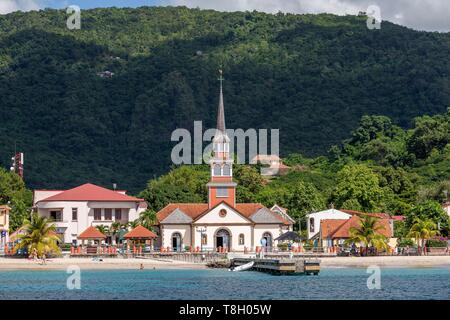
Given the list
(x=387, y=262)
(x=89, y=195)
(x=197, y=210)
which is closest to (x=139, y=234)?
(x=197, y=210)

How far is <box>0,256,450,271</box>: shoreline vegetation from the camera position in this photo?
74.3 meters

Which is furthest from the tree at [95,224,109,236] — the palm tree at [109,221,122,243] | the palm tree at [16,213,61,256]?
the palm tree at [16,213,61,256]

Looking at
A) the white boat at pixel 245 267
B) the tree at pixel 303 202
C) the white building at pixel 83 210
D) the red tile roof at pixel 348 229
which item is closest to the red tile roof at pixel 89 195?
the white building at pixel 83 210

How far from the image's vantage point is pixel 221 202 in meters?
89.8

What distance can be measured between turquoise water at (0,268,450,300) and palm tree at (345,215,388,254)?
323 inches

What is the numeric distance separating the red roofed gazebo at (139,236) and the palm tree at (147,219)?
4.14m

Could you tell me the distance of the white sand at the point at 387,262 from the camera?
250 ft

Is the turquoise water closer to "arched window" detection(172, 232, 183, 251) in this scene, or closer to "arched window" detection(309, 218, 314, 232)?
"arched window" detection(172, 232, 183, 251)

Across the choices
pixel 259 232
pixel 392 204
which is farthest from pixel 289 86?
pixel 259 232

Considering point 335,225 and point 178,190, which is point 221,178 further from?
point 178,190
